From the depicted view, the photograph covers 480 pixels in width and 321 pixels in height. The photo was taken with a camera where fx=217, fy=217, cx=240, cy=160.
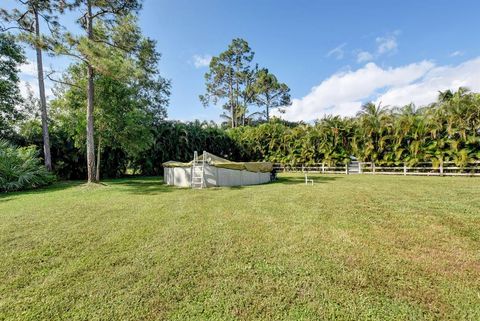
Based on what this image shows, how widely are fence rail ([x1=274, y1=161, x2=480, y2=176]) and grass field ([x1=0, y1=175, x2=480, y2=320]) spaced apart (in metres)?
8.39

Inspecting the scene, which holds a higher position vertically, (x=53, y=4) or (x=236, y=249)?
(x=53, y=4)

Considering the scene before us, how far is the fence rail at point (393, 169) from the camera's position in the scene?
10.7 m

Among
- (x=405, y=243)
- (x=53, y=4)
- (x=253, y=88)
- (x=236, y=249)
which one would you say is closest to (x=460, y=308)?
(x=405, y=243)

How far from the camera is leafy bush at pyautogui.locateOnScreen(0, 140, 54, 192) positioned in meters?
8.80

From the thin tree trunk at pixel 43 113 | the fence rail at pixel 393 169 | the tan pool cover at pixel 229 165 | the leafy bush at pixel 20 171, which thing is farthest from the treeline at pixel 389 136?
the leafy bush at pixel 20 171

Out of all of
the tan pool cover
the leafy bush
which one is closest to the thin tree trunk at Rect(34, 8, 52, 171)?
A: the leafy bush

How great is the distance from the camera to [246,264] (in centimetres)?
261

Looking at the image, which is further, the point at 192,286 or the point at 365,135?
the point at 365,135

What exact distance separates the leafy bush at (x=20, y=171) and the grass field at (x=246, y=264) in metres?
5.70

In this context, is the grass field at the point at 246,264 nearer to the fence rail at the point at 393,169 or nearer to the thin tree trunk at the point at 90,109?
the thin tree trunk at the point at 90,109

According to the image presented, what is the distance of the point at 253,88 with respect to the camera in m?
25.2

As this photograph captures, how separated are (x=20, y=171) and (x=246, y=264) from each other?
11.5 metres

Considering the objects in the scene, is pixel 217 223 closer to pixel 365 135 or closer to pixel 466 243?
pixel 466 243

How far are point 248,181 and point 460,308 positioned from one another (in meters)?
8.41
